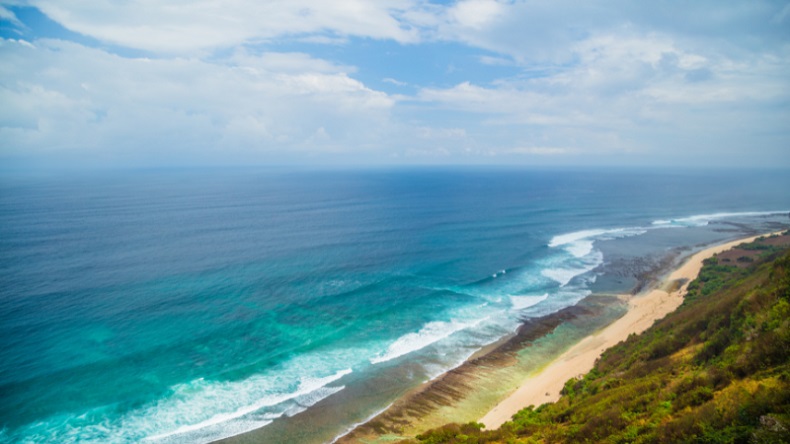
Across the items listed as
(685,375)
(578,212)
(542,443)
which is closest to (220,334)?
(542,443)

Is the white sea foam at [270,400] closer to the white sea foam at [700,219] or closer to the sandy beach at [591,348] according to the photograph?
the sandy beach at [591,348]

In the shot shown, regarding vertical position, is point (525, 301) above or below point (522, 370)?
above

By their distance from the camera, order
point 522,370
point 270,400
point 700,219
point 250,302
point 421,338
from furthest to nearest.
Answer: point 700,219
point 250,302
point 421,338
point 522,370
point 270,400

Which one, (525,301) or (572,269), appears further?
(572,269)

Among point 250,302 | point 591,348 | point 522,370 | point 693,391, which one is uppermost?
point 693,391

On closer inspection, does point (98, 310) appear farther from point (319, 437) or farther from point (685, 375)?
point (685, 375)

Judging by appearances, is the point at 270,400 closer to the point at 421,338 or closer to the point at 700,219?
the point at 421,338

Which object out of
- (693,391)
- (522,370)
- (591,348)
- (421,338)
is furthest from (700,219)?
(693,391)
